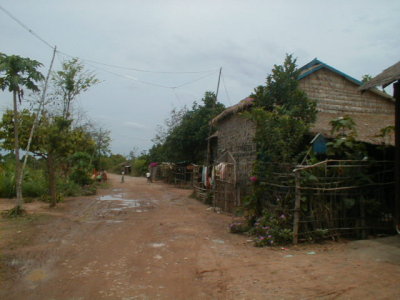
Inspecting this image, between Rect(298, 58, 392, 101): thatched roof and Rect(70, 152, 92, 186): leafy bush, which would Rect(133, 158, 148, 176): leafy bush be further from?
Rect(298, 58, 392, 101): thatched roof

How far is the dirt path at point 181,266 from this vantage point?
4.80 meters

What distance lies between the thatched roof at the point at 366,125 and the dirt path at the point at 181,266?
10.8ft

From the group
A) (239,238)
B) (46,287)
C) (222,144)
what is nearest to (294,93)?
(239,238)

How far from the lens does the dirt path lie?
15.7 feet

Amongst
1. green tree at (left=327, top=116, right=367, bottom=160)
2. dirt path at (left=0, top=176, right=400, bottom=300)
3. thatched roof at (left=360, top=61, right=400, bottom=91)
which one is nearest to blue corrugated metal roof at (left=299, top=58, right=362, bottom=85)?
green tree at (left=327, top=116, right=367, bottom=160)

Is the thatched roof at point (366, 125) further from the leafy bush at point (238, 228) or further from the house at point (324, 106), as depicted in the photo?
the leafy bush at point (238, 228)

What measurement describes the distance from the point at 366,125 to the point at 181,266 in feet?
28.3

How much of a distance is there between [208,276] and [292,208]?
3200 mm

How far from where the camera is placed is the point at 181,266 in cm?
619

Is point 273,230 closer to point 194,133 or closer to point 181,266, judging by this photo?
point 181,266

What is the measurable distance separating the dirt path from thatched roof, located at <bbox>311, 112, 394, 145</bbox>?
10.8 feet

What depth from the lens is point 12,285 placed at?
5.16 metres

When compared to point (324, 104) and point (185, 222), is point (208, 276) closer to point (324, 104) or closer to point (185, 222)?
point (185, 222)

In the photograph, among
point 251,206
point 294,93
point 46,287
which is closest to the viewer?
point 46,287
